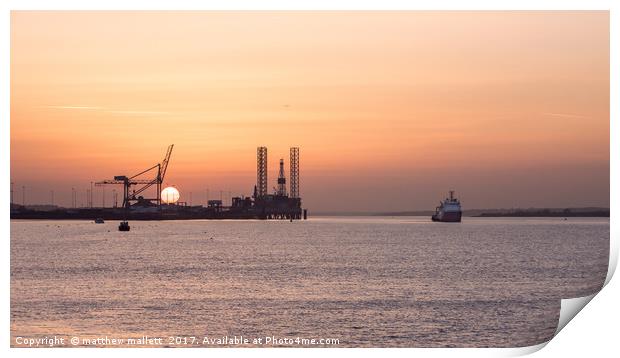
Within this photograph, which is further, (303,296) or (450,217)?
(450,217)

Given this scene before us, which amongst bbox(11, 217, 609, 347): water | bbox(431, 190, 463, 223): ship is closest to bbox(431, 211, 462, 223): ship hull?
bbox(431, 190, 463, 223): ship

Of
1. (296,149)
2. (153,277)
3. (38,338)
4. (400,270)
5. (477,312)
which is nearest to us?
(38,338)

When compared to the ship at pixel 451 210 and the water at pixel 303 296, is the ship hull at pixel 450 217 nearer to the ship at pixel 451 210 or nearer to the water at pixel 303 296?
the ship at pixel 451 210

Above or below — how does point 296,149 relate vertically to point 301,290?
above

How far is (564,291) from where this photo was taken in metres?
31.7

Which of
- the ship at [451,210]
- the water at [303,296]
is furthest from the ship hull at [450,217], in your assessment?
the water at [303,296]

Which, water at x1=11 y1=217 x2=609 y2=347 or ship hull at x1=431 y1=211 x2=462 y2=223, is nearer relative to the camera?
water at x1=11 y1=217 x2=609 y2=347

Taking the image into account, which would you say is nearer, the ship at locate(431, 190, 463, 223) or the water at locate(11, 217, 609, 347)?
the water at locate(11, 217, 609, 347)

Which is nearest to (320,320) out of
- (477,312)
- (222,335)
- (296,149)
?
(222,335)

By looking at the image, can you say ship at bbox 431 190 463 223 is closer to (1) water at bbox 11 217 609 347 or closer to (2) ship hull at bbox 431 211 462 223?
(2) ship hull at bbox 431 211 462 223

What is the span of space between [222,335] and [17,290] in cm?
1155

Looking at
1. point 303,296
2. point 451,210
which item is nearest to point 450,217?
point 451,210

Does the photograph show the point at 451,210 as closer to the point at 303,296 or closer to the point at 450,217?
the point at 450,217

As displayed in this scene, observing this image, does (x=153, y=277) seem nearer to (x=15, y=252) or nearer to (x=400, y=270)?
(x=400, y=270)
